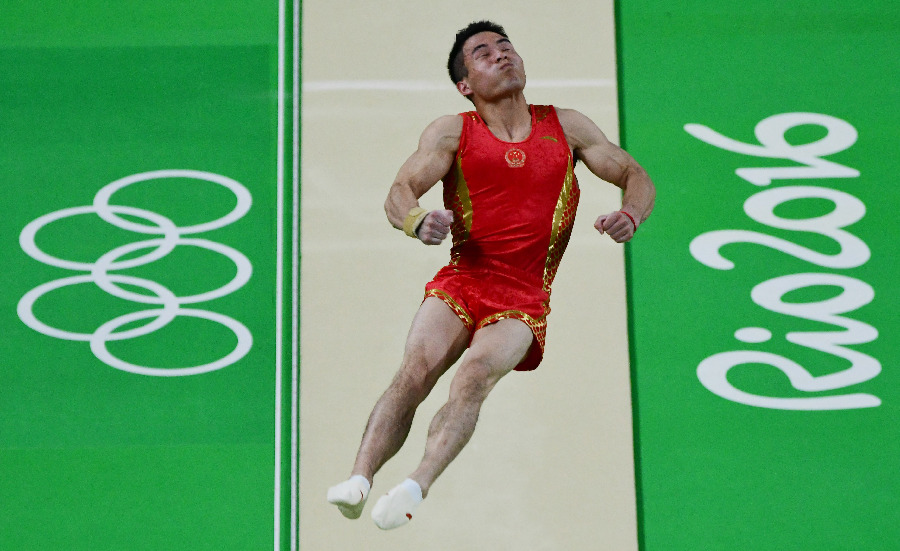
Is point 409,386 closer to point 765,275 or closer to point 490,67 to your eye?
point 490,67

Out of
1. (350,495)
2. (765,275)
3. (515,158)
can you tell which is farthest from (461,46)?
(765,275)

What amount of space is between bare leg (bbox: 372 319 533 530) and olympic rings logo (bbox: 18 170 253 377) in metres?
1.53

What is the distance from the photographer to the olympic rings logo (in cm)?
519

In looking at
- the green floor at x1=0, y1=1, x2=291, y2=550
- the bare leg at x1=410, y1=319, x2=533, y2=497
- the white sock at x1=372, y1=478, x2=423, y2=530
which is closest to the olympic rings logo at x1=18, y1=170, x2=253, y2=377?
the green floor at x1=0, y1=1, x2=291, y2=550

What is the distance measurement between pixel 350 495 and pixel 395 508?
13 cm

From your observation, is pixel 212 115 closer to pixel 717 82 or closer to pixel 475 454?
pixel 475 454

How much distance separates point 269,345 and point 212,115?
3.29ft

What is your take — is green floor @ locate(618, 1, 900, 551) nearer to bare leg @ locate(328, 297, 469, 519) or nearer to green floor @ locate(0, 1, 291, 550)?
bare leg @ locate(328, 297, 469, 519)

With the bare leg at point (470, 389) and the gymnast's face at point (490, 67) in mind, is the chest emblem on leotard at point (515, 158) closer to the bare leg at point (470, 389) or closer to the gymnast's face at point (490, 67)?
the gymnast's face at point (490, 67)

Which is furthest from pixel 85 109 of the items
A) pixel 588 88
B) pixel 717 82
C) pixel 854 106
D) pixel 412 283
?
pixel 854 106

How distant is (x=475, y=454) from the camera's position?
510 centimetres

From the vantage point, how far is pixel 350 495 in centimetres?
355

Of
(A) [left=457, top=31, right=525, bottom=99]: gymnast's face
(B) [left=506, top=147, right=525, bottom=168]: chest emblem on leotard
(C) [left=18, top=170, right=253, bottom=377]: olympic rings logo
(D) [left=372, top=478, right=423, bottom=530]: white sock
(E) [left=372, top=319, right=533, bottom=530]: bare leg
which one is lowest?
(D) [left=372, top=478, right=423, bottom=530]: white sock

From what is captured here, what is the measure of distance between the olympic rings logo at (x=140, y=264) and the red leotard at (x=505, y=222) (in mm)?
1370
